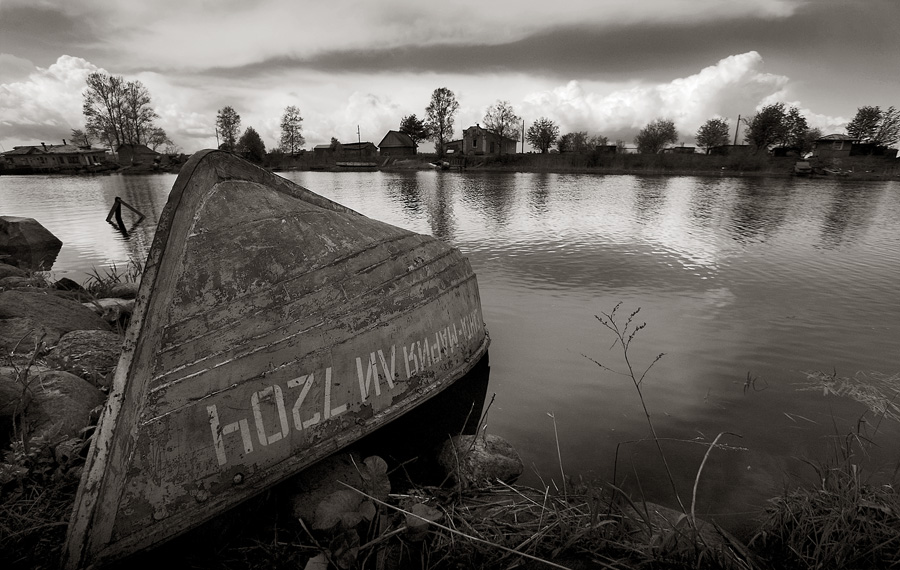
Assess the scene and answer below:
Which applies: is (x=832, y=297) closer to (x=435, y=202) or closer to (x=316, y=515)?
(x=316, y=515)

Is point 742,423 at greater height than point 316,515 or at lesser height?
lesser

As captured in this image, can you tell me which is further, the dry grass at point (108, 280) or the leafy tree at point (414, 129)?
the leafy tree at point (414, 129)

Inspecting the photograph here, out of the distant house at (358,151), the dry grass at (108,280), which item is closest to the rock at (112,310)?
the dry grass at (108,280)

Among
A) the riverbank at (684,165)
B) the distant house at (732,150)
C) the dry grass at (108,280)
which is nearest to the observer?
the dry grass at (108,280)

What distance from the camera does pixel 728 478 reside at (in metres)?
3.27

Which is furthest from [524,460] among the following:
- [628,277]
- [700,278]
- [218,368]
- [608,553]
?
[700,278]

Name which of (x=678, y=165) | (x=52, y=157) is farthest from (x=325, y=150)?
(x=678, y=165)

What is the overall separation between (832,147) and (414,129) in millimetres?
65633

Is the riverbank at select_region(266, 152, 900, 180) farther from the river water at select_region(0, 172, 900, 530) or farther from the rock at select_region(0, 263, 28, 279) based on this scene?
the rock at select_region(0, 263, 28, 279)

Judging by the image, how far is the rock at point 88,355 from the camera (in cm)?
354

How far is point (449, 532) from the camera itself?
239 centimetres

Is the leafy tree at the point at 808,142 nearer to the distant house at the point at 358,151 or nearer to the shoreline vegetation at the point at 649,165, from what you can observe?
the shoreline vegetation at the point at 649,165

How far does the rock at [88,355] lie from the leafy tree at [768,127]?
7797 cm

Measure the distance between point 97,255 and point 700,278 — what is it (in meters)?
14.3
